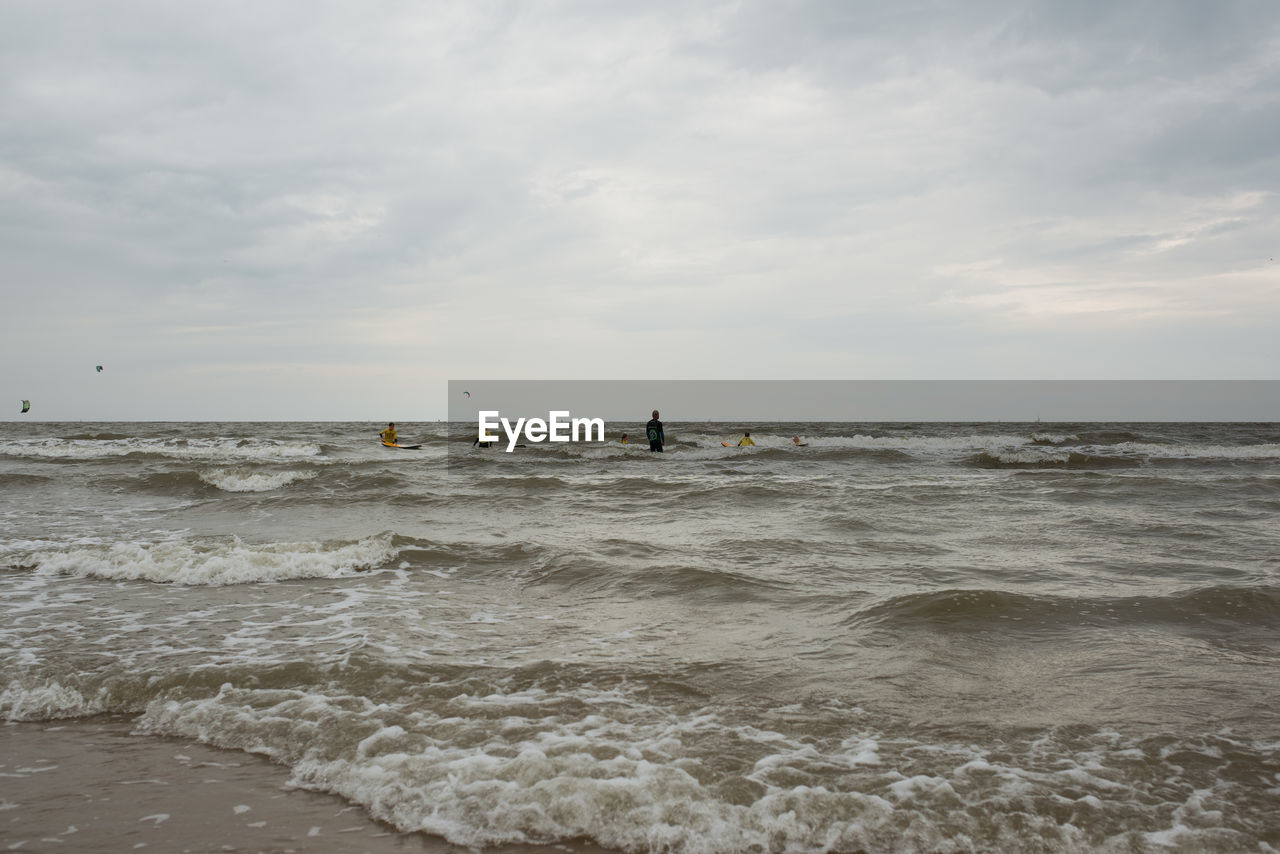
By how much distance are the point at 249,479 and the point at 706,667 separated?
17.6 meters

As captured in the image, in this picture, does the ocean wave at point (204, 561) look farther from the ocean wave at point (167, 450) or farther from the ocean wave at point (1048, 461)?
the ocean wave at point (1048, 461)

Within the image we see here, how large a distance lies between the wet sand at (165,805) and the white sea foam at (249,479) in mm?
15329

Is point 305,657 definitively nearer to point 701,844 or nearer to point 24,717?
point 24,717

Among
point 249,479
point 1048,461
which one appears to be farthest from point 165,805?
point 1048,461

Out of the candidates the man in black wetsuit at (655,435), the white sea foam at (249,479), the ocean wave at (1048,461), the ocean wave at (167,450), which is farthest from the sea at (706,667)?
the ocean wave at (167,450)

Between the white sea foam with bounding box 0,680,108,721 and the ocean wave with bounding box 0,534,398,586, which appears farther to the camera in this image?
the ocean wave with bounding box 0,534,398,586

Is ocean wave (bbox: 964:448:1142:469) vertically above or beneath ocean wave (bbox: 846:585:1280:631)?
above

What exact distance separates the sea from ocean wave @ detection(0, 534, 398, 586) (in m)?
0.05

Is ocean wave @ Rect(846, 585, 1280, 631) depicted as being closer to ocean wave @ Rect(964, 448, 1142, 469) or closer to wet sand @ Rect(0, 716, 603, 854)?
wet sand @ Rect(0, 716, 603, 854)

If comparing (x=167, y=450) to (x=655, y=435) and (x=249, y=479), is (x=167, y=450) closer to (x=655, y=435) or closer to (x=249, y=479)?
(x=249, y=479)

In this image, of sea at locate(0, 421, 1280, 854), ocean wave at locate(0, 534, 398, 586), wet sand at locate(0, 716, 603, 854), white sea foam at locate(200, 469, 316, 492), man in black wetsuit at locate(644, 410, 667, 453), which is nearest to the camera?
wet sand at locate(0, 716, 603, 854)

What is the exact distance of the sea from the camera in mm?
3410

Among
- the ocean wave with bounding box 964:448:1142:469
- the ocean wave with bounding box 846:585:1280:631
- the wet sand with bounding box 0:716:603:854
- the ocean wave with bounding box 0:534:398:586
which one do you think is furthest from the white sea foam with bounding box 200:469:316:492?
the ocean wave with bounding box 964:448:1142:469

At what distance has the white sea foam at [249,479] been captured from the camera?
60.9ft
